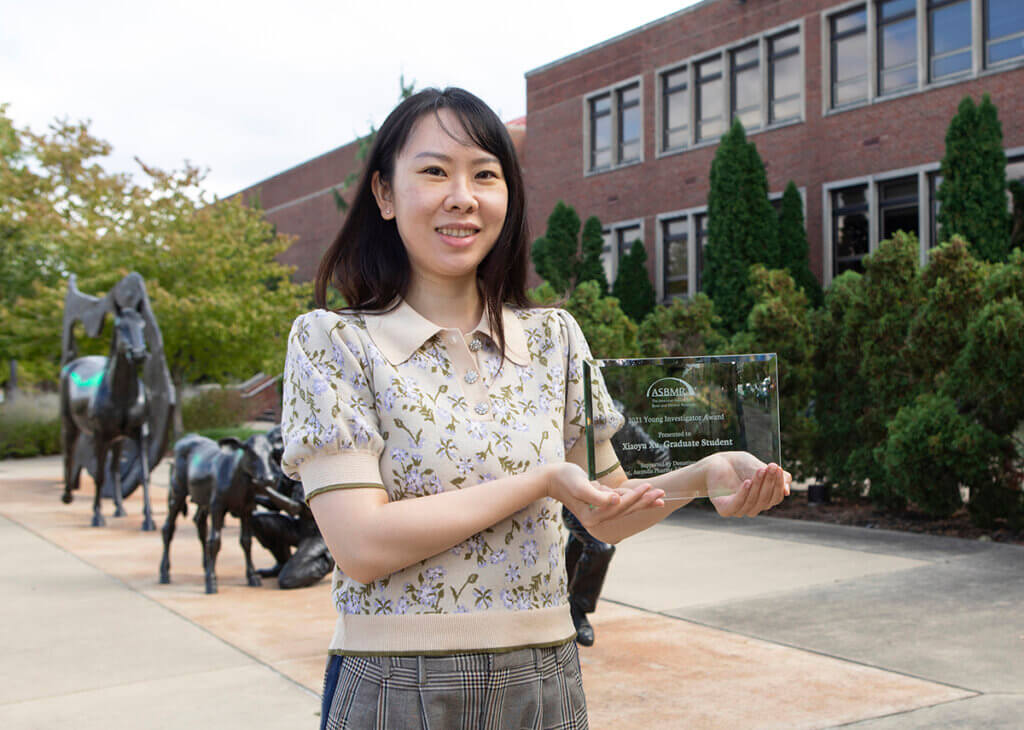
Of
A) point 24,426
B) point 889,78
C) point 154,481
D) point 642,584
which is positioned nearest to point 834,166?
point 889,78

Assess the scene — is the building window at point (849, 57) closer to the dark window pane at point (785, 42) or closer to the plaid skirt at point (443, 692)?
the dark window pane at point (785, 42)

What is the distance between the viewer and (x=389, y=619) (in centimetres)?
175

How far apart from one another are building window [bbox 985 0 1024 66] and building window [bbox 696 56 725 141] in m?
6.43

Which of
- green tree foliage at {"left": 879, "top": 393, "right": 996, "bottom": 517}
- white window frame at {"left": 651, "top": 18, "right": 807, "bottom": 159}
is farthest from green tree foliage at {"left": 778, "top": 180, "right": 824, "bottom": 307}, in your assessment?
green tree foliage at {"left": 879, "top": 393, "right": 996, "bottom": 517}

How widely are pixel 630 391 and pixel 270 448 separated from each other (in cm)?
620

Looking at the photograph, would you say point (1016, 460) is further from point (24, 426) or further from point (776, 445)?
point (24, 426)

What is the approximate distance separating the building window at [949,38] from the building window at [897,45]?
340 mm

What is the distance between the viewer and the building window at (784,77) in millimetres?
22969

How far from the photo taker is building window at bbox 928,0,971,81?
1973 cm

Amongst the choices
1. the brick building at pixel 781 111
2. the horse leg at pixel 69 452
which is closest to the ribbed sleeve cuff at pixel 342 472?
the horse leg at pixel 69 452

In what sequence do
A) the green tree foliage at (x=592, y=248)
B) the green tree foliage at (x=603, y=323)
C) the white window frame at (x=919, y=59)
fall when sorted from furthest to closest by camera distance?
the green tree foliage at (x=592, y=248), the white window frame at (x=919, y=59), the green tree foliage at (x=603, y=323)

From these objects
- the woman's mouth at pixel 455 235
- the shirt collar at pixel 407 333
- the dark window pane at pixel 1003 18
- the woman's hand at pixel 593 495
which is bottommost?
the woman's hand at pixel 593 495

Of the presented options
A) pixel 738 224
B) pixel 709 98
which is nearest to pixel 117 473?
pixel 738 224

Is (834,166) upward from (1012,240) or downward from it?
upward
